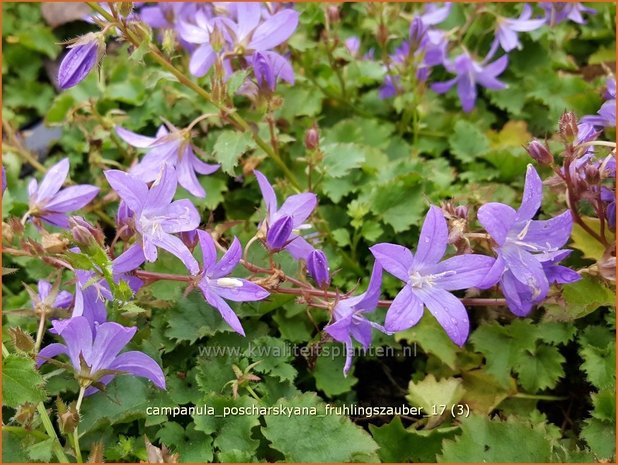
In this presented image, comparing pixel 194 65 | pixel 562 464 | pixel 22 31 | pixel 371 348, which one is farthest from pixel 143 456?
pixel 22 31

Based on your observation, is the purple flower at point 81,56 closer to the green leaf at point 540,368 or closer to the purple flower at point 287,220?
the purple flower at point 287,220

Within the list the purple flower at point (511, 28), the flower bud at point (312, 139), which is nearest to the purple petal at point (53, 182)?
the flower bud at point (312, 139)

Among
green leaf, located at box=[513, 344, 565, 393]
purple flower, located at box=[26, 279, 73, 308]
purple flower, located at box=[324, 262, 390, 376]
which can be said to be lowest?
green leaf, located at box=[513, 344, 565, 393]

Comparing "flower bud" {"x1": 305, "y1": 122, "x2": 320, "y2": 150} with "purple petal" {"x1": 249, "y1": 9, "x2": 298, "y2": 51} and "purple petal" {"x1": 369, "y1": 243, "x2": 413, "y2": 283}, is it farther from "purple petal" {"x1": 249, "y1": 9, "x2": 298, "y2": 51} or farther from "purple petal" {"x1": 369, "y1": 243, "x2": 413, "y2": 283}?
"purple petal" {"x1": 369, "y1": 243, "x2": 413, "y2": 283}

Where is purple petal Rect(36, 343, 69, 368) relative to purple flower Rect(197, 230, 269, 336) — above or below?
below

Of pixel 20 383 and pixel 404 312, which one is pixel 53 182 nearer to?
pixel 20 383

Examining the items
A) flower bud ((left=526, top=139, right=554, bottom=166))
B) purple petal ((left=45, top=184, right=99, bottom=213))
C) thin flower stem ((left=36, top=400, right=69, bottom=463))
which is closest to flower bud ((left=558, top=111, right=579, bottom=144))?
flower bud ((left=526, top=139, right=554, bottom=166))

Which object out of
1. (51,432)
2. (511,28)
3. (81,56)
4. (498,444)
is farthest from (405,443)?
(511,28)
